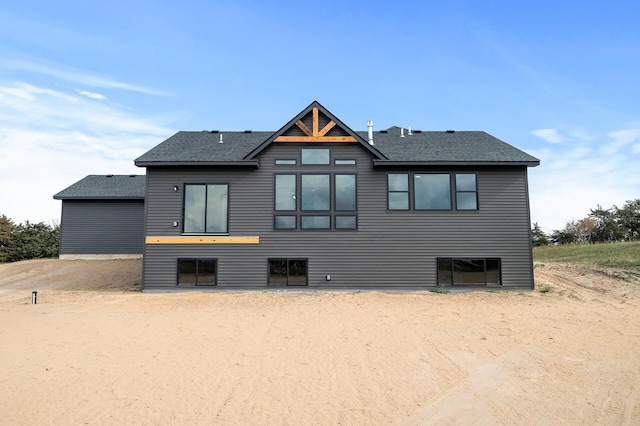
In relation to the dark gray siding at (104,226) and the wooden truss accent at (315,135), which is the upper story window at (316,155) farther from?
the dark gray siding at (104,226)

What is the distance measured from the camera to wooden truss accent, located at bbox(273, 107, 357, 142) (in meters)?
15.0

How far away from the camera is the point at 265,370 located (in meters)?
6.49

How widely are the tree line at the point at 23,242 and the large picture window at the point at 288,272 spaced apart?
2306cm

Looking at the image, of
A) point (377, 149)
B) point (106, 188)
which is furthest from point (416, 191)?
point (106, 188)

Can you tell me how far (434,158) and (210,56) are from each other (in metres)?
11.1

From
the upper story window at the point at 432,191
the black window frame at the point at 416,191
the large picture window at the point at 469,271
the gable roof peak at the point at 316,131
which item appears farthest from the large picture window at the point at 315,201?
the large picture window at the point at 469,271

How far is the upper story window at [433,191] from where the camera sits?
1495 centimetres

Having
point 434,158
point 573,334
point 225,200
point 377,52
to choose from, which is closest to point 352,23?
point 377,52

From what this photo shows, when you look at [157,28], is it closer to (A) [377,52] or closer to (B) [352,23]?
(B) [352,23]

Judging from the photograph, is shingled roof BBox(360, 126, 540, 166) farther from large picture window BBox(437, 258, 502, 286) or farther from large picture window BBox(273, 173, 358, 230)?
large picture window BBox(437, 258, 502, 286)

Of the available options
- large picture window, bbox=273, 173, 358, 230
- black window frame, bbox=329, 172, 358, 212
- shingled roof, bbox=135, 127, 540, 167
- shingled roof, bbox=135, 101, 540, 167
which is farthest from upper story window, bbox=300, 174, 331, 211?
shingled roof, bbox=135, 127, 540, 167

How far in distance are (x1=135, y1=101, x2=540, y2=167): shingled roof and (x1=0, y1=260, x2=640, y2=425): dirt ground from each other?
526 cm

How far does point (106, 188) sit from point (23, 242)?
9.89 m

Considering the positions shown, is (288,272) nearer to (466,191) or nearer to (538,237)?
(466,191)
